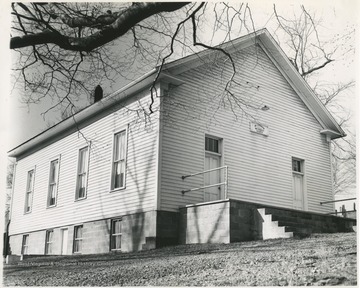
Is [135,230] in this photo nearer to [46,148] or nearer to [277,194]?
[277,194]

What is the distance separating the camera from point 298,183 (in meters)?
17.4

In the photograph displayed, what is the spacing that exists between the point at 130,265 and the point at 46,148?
10.8 metres

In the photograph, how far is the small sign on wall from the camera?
52.9 feet

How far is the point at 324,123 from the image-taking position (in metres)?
18.7

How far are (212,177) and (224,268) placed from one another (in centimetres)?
650

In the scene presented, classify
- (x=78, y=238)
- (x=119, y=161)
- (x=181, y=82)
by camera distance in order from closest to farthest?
1. (x=181, y=82)
2. (x=119, y=161)
3. (x=78, y=238)

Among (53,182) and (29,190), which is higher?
(53,182)

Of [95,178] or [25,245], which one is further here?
[25,245]

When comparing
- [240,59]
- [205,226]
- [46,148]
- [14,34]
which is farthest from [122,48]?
[46,148]

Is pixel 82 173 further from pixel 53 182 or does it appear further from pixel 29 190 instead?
pixel 29 190

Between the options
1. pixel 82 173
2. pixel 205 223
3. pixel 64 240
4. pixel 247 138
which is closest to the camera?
pixel 205 223

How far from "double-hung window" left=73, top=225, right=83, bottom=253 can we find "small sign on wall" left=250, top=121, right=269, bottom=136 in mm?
6705

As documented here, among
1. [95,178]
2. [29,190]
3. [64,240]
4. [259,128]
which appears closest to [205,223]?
[259,128]

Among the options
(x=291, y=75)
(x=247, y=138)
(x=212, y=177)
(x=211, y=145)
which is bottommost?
(x=212, y=177)
